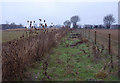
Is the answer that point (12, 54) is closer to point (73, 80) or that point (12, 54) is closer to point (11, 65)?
point (11, 65)

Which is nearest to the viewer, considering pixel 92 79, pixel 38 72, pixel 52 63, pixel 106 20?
pixel 92 79

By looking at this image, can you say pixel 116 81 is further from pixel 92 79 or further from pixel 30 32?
pixel 30 32

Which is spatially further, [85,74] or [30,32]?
[30,32]

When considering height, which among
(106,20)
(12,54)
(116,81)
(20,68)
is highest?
(106,20)

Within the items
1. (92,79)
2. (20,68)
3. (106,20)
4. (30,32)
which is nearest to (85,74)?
(92,79)

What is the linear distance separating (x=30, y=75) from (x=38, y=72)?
426 millimetres

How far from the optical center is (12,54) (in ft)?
12.5

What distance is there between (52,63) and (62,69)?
33.0 inches

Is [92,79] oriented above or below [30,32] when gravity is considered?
below

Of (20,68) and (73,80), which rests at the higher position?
(20,68)

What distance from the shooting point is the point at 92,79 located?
13.1ft

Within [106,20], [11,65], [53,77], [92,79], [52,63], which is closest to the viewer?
[11,65]

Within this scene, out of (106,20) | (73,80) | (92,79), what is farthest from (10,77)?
(106,20)

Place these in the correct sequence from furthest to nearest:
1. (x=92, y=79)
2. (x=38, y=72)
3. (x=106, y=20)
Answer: (x=106, y=20) < (x=38, y=72) < (x=92, y=79)
